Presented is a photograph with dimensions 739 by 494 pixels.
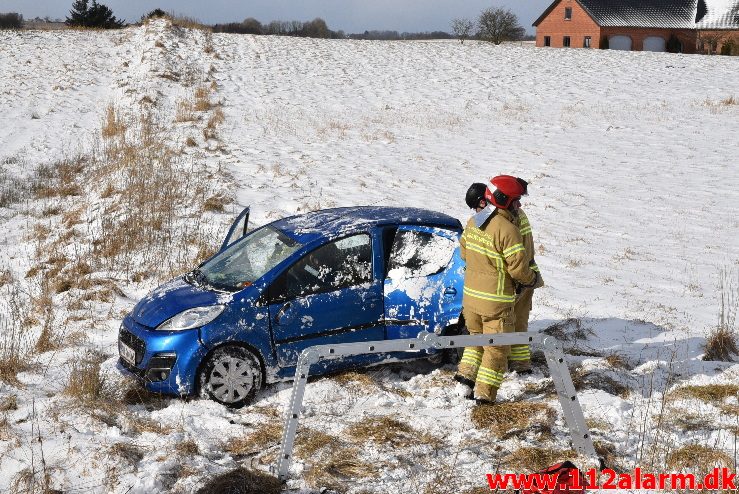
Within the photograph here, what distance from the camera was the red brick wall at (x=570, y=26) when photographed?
60.9 meters

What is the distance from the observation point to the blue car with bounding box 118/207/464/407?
20.8ft

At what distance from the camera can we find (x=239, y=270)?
275 inches

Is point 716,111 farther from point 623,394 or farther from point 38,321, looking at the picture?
point 38,321

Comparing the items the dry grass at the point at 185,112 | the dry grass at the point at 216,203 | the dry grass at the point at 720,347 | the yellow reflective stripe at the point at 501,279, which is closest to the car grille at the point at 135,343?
the yellow reflective stripe at the point at 501,279

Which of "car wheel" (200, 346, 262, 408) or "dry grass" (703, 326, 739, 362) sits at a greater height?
"car wheel" (200, 346, 262, 408)

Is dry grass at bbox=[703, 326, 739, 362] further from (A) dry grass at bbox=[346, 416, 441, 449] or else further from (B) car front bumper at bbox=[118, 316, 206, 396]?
(B) car front bumper at bbox=[118, 316, 206, 396]

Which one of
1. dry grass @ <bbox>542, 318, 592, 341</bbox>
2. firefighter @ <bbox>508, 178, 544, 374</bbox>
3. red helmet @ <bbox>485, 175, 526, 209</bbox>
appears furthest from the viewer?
dry grass @ <bbox>542, 318, 592, 341</bbox>

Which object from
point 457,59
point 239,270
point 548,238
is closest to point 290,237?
point 239,270

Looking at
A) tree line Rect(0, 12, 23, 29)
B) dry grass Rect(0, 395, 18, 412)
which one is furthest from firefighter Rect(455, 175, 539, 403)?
tree line Rect(0, 12, 23, 29)

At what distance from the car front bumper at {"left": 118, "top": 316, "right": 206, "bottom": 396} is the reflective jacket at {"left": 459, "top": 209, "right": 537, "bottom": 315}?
7.68ft

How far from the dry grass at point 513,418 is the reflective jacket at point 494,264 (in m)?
0.80

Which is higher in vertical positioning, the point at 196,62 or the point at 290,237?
the point at 196,62

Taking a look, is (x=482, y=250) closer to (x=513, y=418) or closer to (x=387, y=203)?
(x=513, y=418)

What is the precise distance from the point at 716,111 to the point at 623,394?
2089cm
